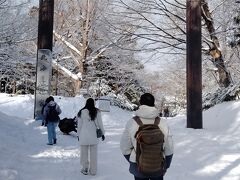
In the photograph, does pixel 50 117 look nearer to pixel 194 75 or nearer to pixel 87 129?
pixel 87 129

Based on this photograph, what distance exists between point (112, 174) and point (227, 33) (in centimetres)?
1080

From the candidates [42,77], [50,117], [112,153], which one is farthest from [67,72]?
[112,153]

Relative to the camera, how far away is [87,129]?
7996 mm

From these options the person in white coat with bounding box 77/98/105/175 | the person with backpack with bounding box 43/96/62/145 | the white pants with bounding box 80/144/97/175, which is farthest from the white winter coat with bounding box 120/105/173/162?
the person with backpack with bounding box 43/96/62/145

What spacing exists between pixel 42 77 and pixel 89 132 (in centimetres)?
869

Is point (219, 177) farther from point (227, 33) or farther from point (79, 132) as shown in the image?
point (227, 33)

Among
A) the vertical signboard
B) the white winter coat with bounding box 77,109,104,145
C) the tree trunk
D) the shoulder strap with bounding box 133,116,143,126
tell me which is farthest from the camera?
the tree trunk

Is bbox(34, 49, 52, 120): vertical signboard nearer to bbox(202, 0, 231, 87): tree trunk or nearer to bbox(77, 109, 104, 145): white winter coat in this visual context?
bbox(202, 0, 231, 87): tree trunk

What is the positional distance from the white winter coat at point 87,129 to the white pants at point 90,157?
0.17m

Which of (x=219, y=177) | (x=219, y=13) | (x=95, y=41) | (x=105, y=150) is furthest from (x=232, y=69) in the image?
(x=219, y=177)

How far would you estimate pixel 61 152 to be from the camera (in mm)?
10453

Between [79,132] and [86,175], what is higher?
[79,132]

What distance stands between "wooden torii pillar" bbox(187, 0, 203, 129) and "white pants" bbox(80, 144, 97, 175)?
622 cm

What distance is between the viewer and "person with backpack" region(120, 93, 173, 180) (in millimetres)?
4590
